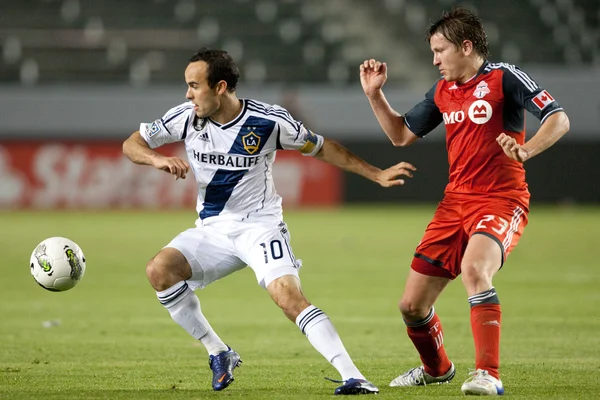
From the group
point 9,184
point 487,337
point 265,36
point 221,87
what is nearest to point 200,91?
point 221,87

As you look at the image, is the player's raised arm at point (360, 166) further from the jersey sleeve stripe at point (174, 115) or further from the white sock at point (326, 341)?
the white sock at point (326, 341)

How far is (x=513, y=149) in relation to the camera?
5902mm

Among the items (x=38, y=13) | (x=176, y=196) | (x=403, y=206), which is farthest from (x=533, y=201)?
(x=38, y=13)

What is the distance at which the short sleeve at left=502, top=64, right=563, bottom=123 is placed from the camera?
627cm

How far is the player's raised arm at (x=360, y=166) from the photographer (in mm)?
6726

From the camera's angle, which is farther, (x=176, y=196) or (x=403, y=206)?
(x=403, y=206)

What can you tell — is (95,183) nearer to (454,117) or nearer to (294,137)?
(294,137)

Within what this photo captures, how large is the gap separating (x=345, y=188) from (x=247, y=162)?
76.9 feet

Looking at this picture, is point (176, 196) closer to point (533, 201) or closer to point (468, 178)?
point (533, 201)

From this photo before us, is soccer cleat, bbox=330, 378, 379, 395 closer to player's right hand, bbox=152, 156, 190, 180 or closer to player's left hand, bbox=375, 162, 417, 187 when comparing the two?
player's left hand, bbox=375, 162, 417, 187

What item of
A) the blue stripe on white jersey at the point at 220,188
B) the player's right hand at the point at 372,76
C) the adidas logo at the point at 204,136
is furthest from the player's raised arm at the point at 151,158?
the player's right hand at the point at 372,76

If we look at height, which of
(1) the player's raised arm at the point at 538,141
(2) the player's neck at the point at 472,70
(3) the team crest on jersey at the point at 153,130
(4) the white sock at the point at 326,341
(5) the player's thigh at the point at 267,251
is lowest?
(4) the white sock at the point at 326,341

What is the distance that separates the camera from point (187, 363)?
7.68 m

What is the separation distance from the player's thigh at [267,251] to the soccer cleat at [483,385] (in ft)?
4.19
